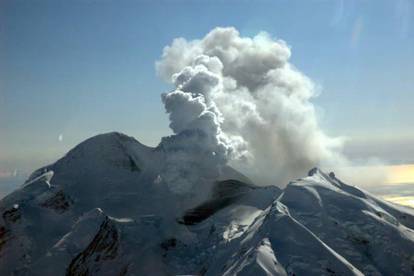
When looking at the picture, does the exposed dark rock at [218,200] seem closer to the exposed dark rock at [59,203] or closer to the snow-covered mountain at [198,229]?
the snow-covered mountain at [198,229]

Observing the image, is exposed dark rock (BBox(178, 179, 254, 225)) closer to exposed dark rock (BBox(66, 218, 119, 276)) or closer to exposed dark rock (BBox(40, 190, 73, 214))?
exposed dark rock (BBox(66, 218, 119, 276))

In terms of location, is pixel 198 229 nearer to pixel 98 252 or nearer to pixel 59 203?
pixel 98 252

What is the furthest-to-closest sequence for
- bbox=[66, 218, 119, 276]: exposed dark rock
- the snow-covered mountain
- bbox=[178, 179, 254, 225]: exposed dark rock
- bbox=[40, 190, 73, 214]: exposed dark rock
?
bbox=[40, 190, 73, 214]: exposed dark rock → bbox=[178, 179, 254, 225]: exposed dark rock → bbox=[66, 218, 119, 276]: exposed dark rock → the snow-covered mountain

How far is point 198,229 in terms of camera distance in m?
170

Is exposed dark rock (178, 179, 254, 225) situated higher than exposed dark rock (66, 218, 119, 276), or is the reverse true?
exposed dark rock (178, 179, 254, 225)

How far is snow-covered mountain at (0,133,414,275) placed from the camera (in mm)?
140250

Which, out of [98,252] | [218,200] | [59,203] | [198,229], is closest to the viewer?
[98,252]

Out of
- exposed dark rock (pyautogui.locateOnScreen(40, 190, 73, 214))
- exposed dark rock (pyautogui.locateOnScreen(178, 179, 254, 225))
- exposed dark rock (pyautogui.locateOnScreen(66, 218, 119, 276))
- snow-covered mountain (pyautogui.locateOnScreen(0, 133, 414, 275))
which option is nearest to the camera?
snow-covered mountain (pyautogui.locateOnScreen(0, 133, 414, 275))

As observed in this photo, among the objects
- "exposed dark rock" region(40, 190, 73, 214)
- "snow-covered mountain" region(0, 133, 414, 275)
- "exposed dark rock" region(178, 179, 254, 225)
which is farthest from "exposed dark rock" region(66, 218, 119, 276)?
"exposed dark rock" region(178, 179, 254, 225)

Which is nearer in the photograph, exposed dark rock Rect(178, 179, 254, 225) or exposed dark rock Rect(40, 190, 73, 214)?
exposed dark rock Rect(178, 179, 254, 225)

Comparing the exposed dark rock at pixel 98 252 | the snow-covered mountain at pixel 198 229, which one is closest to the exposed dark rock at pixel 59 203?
the snow-covered mountain at pixel 198 229

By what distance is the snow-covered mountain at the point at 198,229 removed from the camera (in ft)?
460

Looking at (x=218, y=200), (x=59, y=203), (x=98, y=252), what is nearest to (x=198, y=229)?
(x=218, y=200)

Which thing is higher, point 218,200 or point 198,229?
point 218,200
